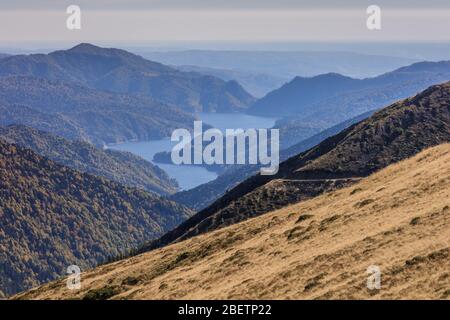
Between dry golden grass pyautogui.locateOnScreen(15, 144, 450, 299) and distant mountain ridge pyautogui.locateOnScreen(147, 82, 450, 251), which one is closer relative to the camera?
dry golden grass pyautogui.locateOnScreen(15, 144, 450, 299)

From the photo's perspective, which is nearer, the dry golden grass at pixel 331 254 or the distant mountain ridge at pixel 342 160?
the dry golden grass at pixel 331 254

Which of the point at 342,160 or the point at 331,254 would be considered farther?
the point at 342,160

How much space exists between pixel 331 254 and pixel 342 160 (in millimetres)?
79779

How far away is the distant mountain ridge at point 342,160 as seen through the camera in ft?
356

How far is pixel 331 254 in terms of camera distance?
44.4 m

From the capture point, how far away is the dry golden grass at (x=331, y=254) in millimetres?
37719

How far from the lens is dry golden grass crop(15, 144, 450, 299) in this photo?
37.7m

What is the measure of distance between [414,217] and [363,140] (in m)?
90.6

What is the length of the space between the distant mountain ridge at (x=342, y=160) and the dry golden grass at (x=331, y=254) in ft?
107

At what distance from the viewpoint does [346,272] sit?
4019 cm

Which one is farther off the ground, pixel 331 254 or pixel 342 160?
pixel 331 254

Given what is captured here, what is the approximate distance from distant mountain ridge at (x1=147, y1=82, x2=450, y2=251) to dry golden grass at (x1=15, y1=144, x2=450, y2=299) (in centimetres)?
3259
